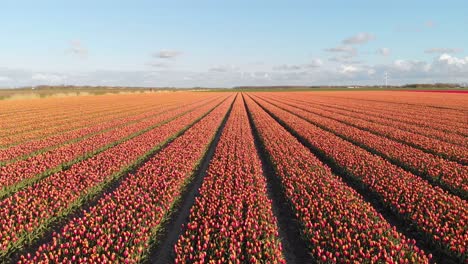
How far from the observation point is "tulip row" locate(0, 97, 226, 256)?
7.13 meters

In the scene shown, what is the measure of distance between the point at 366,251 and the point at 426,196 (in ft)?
14.8

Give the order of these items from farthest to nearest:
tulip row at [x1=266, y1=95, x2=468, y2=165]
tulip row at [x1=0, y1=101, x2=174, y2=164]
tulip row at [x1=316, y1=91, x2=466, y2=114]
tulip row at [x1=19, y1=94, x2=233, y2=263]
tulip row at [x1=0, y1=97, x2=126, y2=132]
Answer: tulip row at [x1=316, y1=91, x2=466, y2=114] → tulip row at [x1=0, y1=97, x2=126, y2=132] → tulip row at [x1=0, y1=101, x2=174, y2=164] → tulip row at [x1=266, y1=95, x2=468, y2=165] → tulip row at [x1=19, y1=94, x2=233, y2=263]

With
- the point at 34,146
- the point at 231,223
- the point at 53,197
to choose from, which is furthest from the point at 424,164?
the point at 34,146

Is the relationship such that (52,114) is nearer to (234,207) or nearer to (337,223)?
(234,207)

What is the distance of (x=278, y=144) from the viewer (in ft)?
57.4

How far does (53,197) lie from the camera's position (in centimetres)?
893

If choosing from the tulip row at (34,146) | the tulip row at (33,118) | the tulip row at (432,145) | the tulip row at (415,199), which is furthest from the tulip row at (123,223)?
the tulip row at (33,118)

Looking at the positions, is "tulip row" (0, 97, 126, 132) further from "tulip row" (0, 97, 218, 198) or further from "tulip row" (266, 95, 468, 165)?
"tulip row" (266, 95, 468, 165)

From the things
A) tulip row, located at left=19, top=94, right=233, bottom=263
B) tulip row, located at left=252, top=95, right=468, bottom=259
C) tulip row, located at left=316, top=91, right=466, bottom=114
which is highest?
tulip row, located at left=316, top=91, right=466, bottom=114

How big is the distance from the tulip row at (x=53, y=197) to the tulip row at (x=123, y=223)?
524 millimetres

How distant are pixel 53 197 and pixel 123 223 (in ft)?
11.4

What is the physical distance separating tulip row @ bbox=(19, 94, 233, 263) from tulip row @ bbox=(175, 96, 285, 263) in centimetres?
97

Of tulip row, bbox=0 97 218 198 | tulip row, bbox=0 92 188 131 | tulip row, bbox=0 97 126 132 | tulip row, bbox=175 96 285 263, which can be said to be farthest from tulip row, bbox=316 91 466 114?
tulip row, bbox=0 97 126 132

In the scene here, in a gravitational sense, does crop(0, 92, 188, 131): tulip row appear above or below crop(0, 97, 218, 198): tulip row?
above
